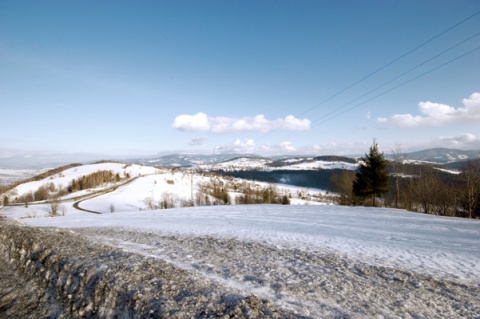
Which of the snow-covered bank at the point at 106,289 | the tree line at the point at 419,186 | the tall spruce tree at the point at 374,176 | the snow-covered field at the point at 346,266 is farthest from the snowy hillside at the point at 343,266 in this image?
the tall spruce tree at the point at 374,176

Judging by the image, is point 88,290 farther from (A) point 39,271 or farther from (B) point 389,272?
(B) point 389,272

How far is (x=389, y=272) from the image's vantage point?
800cm

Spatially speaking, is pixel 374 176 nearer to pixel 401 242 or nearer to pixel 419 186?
pixel 419 186

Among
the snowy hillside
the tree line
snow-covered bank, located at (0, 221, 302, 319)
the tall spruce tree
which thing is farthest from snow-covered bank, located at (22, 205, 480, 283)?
the tall spruce tree

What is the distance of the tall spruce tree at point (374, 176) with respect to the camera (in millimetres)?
37906

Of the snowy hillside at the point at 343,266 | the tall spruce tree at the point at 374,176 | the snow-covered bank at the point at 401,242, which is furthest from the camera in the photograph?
the tall spruce tree at the point at 374,176

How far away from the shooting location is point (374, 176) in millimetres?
38156

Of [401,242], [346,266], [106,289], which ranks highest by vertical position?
[106,289]

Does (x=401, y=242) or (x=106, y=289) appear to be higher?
(x=106, y=289)

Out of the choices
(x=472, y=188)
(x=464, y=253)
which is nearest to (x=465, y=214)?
(x=472, y=188)

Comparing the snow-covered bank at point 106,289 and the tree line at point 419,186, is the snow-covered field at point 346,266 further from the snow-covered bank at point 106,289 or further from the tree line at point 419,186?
the tree line at point 419,186

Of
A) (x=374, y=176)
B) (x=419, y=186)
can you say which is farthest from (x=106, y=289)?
(x=419, y=186)

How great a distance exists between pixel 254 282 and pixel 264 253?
3315mm

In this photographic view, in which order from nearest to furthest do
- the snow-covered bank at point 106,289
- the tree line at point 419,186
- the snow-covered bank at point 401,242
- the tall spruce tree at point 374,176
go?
the snow-covered bank at point 106,289, the snow-covered bank at point 401,242, the tree line at point 419,186, the tall spruce tree at point 374,176
